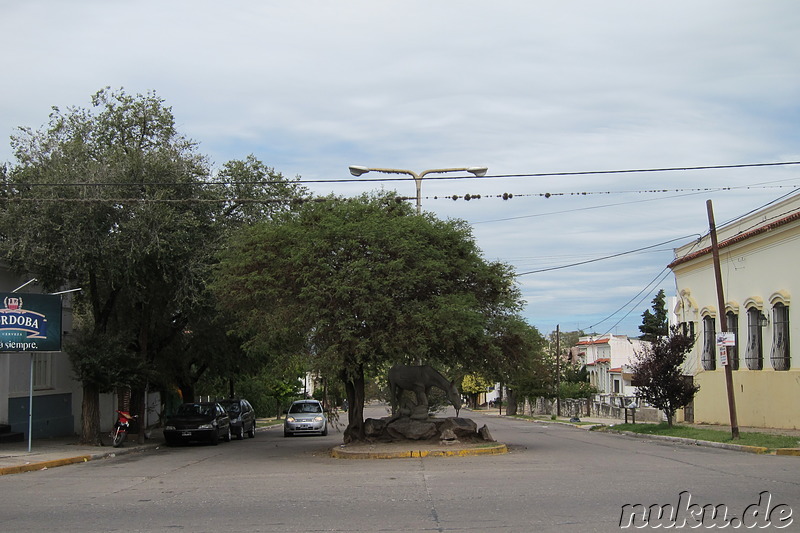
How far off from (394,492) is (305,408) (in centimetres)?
2388

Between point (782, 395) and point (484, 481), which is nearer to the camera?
point (484, 481)

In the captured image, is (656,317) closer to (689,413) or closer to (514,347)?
(689,413)

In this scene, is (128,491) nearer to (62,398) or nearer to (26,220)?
(26,220)

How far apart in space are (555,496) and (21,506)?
7.93 m

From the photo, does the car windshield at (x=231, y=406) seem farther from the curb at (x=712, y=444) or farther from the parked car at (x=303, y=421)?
the curb at (x=712, y=444)

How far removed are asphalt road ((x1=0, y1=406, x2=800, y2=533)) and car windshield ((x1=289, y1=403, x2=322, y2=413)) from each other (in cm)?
1532

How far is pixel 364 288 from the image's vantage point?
67.9 feet

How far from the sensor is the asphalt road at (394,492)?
10.2m

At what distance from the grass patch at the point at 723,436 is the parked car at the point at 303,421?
12.8m

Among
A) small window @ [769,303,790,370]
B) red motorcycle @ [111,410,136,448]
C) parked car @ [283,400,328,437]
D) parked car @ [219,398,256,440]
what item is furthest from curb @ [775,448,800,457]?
parked car @ [219,398,256,440]

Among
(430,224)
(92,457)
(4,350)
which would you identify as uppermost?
(430,224)

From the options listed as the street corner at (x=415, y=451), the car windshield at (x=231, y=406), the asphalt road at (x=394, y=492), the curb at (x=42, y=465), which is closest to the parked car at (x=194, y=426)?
the car windshield at (x=231, y=406)

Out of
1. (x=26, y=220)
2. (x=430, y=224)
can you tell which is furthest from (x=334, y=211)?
(x=26, y=220)

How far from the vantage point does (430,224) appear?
72.8 ft
